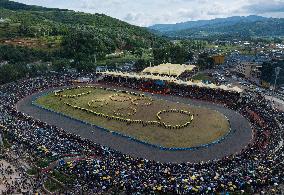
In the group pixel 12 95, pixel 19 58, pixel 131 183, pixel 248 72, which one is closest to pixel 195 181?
pixel 131 183

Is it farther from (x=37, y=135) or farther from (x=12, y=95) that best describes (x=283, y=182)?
(x=12, y=95)

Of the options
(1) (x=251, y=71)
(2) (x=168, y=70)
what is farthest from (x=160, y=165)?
(1) (x=251, y=71)

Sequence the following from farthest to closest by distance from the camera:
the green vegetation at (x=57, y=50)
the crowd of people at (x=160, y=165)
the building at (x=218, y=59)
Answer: the building at (x=218, y=59)
the green vegetation at (x=57, y=50)
the crowd of people at (x=160, y=165)

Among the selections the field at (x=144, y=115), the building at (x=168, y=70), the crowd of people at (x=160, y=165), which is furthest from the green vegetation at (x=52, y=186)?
the building at (x=168, y=70)

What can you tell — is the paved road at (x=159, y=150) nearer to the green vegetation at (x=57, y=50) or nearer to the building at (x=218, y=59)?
the green vegetation at (x=57, y=50)

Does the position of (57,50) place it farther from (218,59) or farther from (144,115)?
(144,115)

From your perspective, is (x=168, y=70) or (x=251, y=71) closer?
(x=168, y=70)
